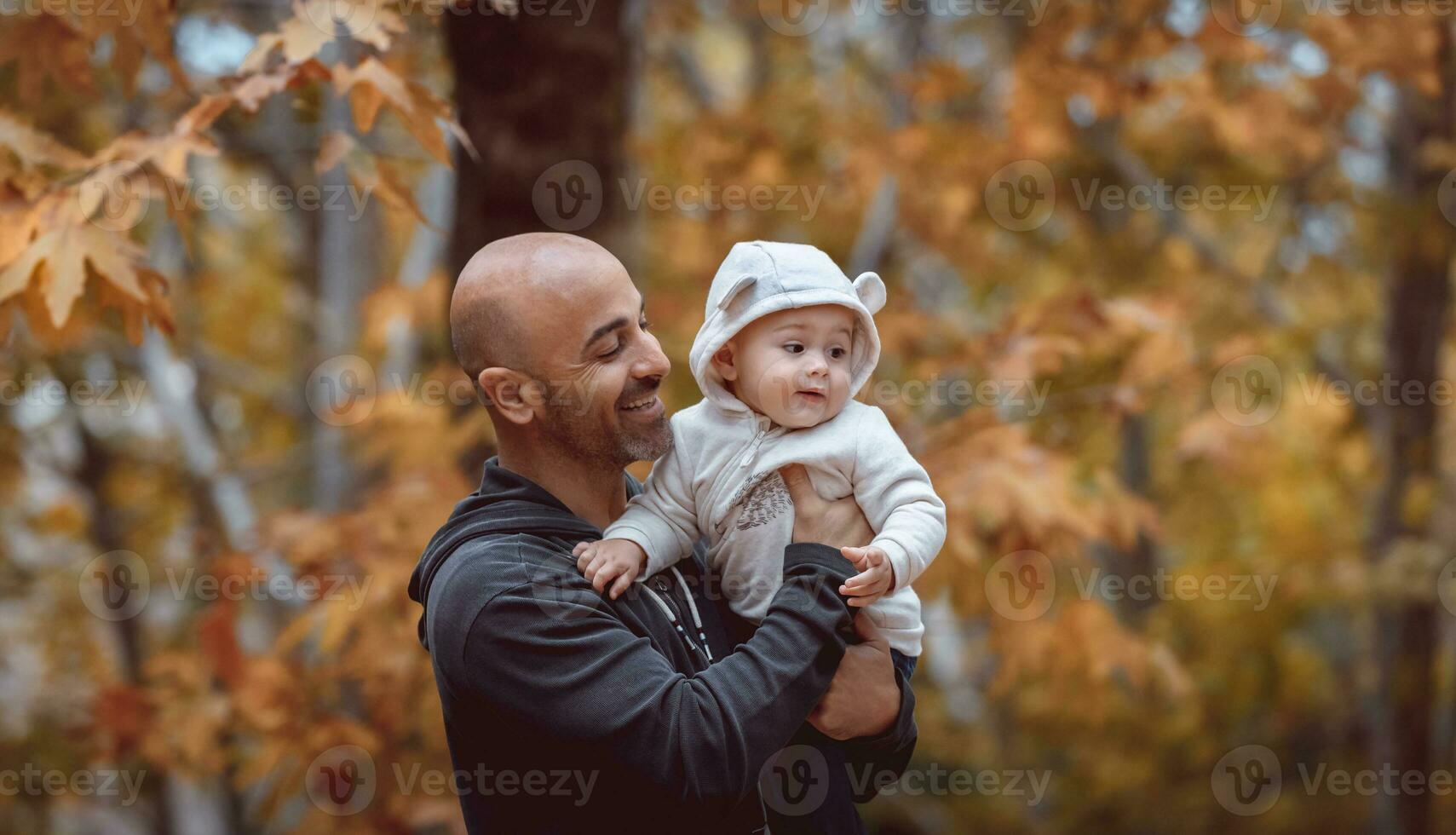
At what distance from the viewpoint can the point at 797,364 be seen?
2.07 meters

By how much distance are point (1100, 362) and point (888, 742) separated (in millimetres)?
3084

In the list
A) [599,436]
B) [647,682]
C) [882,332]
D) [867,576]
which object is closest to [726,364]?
[599,436]

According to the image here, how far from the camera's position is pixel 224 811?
798 centimetres

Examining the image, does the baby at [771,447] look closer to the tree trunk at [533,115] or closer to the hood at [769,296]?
the hood at [769,296]

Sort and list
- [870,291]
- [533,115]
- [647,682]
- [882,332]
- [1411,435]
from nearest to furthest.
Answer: [647,682]
[870,291]
[533,115]
[882,332]
[1411,435]

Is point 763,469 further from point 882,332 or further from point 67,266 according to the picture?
point 882,332

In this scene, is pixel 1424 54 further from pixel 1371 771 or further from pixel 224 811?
pixel 224 811

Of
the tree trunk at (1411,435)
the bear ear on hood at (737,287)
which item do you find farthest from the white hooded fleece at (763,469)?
the tree trunk at (1411,435)

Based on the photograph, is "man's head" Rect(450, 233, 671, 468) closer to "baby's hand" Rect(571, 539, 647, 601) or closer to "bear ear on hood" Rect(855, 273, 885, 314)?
"baby's hand" Rect(571, 539, 647, 601)

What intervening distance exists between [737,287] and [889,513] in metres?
0.46

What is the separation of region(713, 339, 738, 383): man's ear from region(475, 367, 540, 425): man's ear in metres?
0.33

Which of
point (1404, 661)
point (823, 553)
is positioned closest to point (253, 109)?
point (823, 553)

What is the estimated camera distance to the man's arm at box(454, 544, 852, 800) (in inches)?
71.7

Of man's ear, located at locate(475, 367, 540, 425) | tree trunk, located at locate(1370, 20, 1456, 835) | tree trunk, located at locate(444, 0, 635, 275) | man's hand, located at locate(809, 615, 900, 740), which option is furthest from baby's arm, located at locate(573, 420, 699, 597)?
tree trunk, located at locate(1370, 20, 1456, 835)
